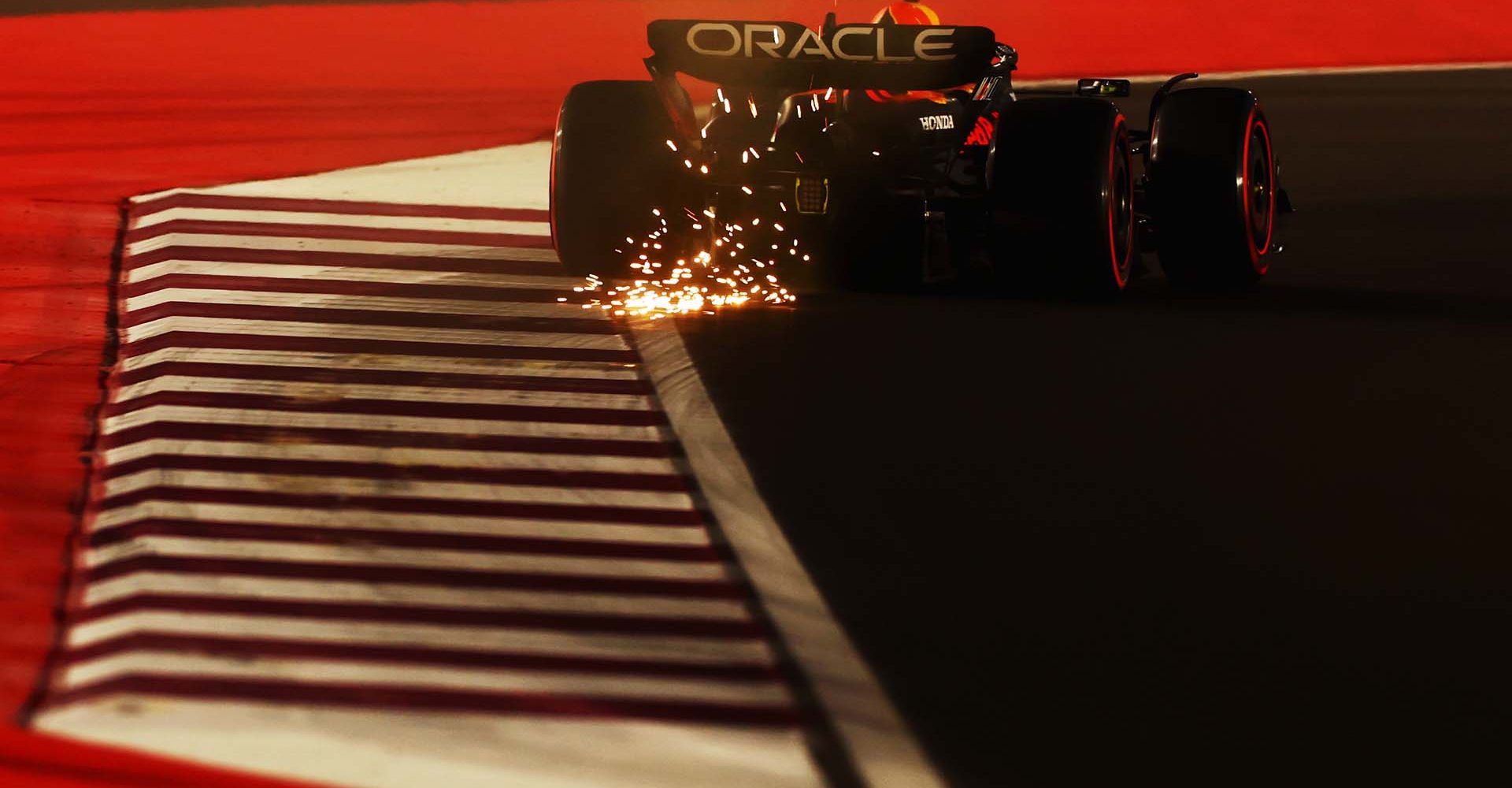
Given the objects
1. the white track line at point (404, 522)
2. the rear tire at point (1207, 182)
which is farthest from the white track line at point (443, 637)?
the rear tire at point (1207, 182)

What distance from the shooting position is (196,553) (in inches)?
193

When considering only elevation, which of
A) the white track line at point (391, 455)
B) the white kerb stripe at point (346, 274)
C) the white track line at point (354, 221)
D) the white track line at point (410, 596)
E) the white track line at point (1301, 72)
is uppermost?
the white track line at point (1301, 72)

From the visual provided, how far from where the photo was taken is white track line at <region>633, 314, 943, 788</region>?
3.74 meters

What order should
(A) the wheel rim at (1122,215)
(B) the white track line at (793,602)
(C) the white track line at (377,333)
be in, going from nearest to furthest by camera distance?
(B) the white track line at (793,602)
(C) the white track line at (377,333)
(A) the wheel rim at (1122,215)

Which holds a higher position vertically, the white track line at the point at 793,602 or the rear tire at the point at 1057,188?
the rear tire at the point at 1057,188

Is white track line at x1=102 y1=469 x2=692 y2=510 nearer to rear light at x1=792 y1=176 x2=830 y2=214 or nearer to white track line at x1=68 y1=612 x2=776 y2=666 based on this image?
white track line at x1=68 y1=612 x2=776 y2=666

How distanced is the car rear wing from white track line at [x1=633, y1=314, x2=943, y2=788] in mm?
1529

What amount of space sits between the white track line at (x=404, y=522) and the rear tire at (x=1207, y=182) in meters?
3.96

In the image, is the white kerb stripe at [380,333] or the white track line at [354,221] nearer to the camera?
the white kerb stripe at [380,333]

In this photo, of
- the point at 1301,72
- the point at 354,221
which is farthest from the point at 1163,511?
→ the point at 1301,72

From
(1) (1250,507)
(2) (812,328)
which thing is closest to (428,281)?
(2) (812,328)

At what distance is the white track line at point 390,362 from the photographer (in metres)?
6.98

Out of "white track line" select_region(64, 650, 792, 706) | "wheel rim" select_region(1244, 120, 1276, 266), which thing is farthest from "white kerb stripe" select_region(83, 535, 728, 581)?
"wheel rim" select_region(1244, 120, 1276, 266)

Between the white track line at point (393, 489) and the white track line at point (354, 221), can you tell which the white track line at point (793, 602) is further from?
the white track line at point (354, 221)
